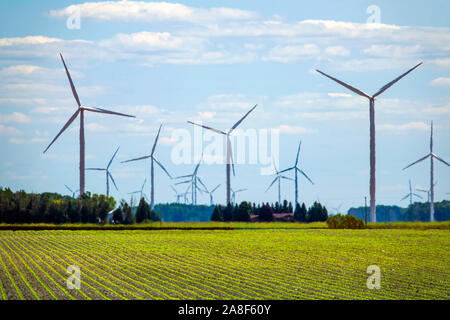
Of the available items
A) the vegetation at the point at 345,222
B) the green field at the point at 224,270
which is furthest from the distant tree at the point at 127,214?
the green field at the point at 224,270

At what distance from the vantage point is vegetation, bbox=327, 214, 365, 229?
505 feet

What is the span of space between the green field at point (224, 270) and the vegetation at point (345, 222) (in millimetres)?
59711

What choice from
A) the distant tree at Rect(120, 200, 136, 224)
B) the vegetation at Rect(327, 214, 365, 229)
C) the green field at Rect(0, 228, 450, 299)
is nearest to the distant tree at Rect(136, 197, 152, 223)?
the distant tree at Rect(120, 200, 136, 224)

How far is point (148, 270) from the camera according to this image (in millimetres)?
60250

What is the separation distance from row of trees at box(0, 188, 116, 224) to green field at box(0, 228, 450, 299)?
67.6 m

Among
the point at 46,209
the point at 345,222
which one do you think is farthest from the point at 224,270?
the point at 46,209

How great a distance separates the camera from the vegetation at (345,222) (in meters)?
154

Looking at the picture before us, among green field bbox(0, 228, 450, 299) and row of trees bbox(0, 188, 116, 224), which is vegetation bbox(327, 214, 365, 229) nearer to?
row of trees bbox(0, 188, 116, 224)

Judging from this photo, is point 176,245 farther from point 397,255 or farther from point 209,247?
point 397,255

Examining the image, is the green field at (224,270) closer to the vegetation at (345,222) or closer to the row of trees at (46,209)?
the vegetation at (345,222)

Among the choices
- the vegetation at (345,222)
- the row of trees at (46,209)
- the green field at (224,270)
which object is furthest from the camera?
the row of trees at (46,209)
